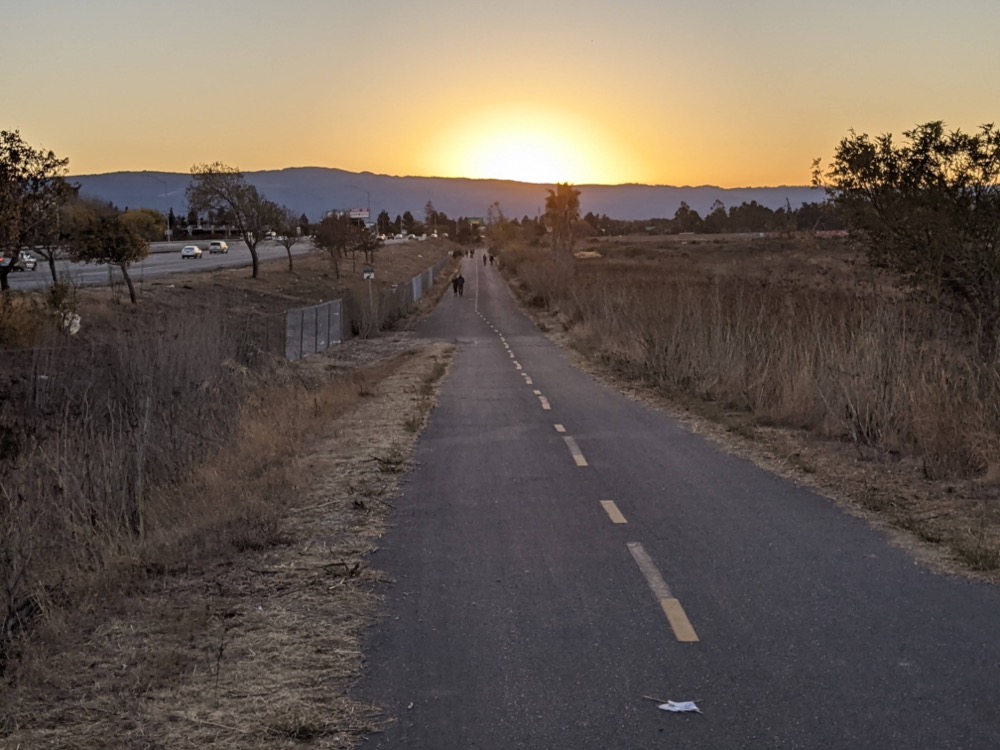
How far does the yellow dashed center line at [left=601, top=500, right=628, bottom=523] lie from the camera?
30.5 feet

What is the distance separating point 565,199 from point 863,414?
98.8 m

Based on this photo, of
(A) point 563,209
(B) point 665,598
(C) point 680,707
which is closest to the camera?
(C) point 680,707

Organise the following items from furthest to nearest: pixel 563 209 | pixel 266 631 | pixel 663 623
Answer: pixel 563 209, pixel 663 623, pixel 266 631

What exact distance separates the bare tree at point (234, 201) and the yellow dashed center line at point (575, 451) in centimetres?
4023

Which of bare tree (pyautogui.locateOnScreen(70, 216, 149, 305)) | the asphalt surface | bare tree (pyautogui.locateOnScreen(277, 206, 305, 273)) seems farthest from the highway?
the asphalt surface

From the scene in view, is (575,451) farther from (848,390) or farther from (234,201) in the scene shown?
(234,201)

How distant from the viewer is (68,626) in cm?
636

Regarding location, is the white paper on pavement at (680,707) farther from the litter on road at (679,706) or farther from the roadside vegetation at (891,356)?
the roadside vegetation at (891,356)

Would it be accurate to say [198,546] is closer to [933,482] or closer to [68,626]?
[68,626]

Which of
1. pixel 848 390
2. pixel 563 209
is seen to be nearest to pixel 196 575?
pixel 848 390

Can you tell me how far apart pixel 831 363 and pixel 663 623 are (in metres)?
9.11

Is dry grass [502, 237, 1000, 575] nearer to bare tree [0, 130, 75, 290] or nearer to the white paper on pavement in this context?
the white paper on pavement

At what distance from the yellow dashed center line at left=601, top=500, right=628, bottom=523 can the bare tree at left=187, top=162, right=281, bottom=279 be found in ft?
145

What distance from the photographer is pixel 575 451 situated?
13383 mm
